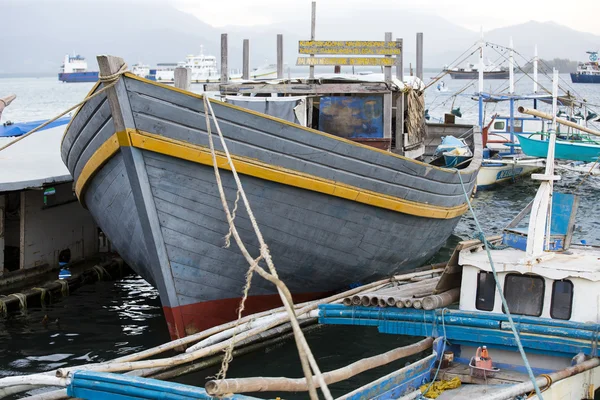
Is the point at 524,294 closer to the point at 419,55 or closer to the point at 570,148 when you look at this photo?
the point at 419,55

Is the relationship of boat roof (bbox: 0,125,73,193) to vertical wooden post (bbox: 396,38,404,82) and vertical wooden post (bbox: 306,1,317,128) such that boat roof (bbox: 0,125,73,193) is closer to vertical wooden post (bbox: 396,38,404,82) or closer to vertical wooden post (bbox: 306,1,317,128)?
vertical wooden post (bbox: 306,1,317,128)

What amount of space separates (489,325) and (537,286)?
2.53 feet

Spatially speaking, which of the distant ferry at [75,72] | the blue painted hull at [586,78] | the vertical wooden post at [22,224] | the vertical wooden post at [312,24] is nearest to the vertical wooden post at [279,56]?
the vertical wooden post at [312,24]

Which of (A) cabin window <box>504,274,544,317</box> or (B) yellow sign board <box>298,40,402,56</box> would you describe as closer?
(A) cabin window <box>504,274,544,317</box>

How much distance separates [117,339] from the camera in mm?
13086

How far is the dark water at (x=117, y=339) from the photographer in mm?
11648

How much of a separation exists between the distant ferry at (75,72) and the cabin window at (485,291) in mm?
156152

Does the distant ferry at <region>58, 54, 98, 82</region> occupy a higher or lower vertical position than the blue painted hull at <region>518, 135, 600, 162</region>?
higher

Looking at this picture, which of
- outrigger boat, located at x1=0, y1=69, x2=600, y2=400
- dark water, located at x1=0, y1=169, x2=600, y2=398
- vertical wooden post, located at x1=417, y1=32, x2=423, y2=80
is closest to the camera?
outrigger boat, located at x1=0, y1=69, x2=600, y2=400

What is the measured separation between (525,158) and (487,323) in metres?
26.2

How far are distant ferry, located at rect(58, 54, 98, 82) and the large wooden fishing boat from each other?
153200 mm

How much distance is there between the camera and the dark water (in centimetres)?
1165

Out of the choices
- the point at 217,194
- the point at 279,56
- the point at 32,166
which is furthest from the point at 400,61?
the point at 32,166

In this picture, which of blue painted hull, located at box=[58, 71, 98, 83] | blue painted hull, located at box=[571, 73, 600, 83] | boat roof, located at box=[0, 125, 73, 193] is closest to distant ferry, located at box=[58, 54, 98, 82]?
blue painted hull, located at box=[58, 71, 98, 83]
